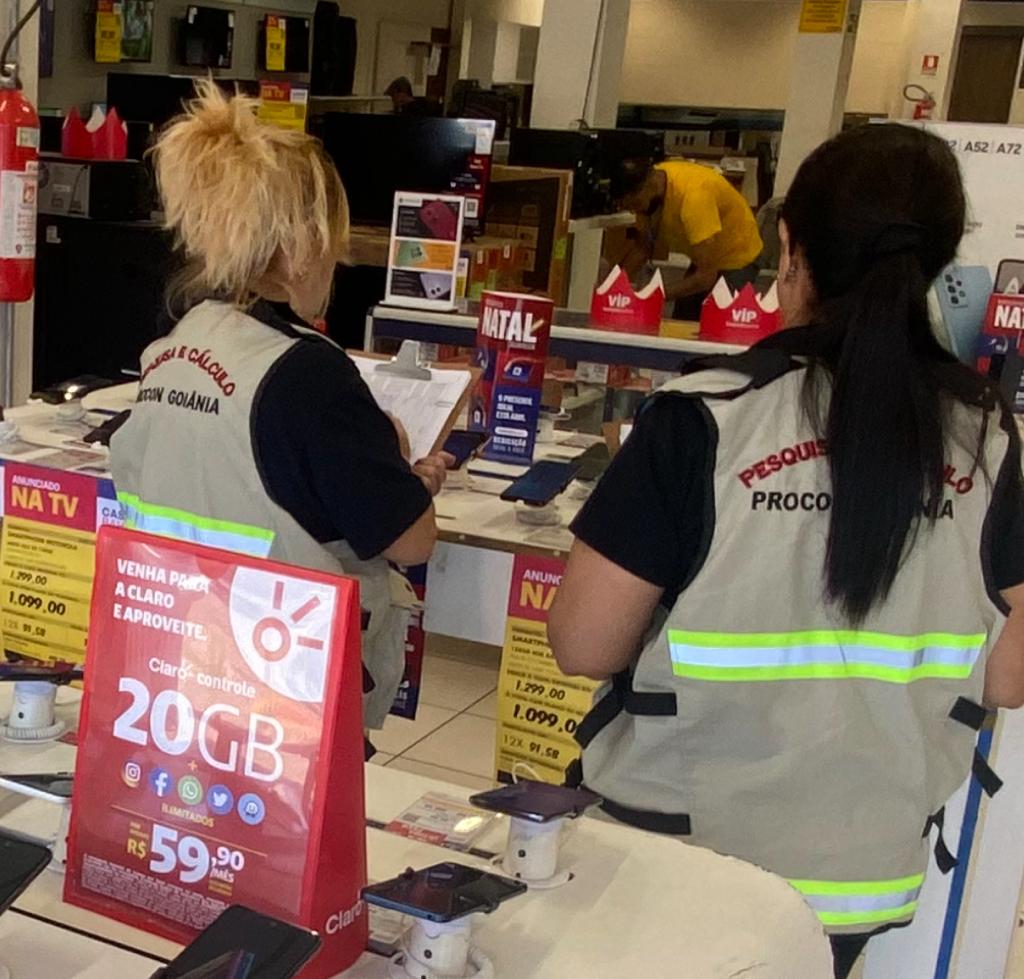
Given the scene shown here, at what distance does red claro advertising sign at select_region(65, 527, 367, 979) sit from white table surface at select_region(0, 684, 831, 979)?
5 centimetres

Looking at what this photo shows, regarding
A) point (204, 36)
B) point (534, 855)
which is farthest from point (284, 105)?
point (534, 855)

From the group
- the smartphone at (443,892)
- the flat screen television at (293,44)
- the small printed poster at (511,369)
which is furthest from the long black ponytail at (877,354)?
the flat screen television at (293,44)

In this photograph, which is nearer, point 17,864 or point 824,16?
point 17,864

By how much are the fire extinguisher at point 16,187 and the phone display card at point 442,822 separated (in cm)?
237

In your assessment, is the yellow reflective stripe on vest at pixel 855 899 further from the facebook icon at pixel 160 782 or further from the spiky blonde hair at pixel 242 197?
the spiky blonde hair at pixel 242 197

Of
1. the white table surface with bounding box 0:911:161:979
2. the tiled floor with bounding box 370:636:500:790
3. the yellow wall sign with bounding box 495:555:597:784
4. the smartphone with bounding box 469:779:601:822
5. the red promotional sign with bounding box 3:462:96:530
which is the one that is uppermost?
the smartphone with bounding box 469:779:601:822

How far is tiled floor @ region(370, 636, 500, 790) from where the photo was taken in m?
3.21

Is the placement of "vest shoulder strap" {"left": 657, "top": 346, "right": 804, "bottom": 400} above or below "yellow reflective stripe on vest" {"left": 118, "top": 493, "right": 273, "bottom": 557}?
above

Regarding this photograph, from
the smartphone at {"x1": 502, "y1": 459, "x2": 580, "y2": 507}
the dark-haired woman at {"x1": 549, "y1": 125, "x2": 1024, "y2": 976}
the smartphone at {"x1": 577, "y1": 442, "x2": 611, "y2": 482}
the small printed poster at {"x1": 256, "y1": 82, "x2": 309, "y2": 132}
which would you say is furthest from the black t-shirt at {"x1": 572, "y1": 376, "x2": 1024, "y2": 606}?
the small printed poster at {"x1": 256, "y1": 82, "x2": 309, "y2": 132}

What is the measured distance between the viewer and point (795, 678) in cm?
137

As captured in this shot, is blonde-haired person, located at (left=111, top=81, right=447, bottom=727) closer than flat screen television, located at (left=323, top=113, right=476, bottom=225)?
Yes

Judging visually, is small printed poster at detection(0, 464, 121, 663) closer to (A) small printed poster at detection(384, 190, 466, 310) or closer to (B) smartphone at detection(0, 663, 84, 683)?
(B) smartphone at detection(0, 663, 84, 683)

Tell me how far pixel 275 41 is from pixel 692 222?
9.16ft

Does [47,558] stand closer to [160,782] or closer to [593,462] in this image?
[593,462]
